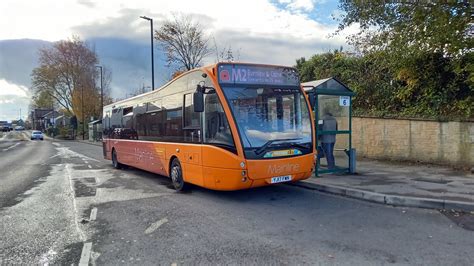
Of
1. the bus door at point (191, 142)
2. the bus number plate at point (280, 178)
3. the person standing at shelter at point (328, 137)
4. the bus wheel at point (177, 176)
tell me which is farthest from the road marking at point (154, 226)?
the person standing at shelter at point (328, 137)

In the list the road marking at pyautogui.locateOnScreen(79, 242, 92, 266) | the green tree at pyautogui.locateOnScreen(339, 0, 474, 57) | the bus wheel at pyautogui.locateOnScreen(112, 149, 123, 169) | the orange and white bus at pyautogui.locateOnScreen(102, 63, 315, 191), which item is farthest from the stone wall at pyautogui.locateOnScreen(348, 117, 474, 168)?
the road marking at pyautogui.locateOnScreen(79, 242, 92, 266)

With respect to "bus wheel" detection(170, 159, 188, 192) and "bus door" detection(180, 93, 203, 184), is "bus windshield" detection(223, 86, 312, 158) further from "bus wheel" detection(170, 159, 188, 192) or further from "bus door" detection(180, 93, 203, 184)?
"bus wheel" detection(170, 159, 188, 192)

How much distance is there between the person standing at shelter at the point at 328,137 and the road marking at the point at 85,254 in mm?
7266

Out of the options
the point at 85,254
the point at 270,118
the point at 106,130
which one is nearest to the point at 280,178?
the point at 270,118

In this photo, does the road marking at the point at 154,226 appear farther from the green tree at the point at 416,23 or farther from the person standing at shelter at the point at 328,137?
the green tree at the point at 416,23

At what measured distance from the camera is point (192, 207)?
24.9ft

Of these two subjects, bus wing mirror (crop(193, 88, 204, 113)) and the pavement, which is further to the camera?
bus wing mirror (crop(193, 88, 204, 113))

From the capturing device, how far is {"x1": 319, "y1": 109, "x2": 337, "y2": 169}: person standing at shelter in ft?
35.0

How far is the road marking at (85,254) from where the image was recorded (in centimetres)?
459

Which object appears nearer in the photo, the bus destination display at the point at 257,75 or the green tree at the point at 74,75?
the bus destination display at the point at 257,75

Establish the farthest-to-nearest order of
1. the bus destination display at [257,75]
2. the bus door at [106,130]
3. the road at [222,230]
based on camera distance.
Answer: the bus door at [106,130] → the bus destination display at [257,75] → the road at [222,230]

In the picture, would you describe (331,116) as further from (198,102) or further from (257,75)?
(198,102)

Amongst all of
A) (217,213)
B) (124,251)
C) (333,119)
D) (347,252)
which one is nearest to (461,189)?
(333,119)

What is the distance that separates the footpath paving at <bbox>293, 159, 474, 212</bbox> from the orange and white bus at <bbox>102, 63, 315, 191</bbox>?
1.27 metres
